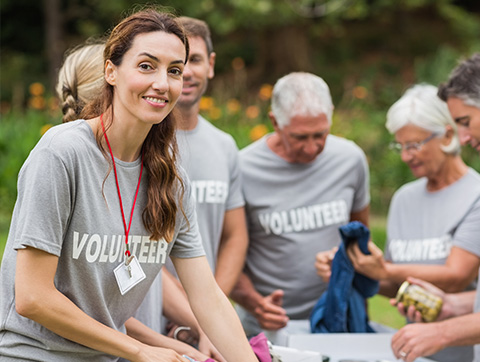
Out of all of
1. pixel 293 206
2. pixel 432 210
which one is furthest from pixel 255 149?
pixel 432 210

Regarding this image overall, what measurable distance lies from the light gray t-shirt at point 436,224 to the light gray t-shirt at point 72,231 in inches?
65.6

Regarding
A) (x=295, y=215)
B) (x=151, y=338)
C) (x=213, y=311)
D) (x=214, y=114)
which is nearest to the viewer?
(x=213, y=311)

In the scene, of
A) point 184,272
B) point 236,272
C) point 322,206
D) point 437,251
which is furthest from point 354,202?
point 184,272

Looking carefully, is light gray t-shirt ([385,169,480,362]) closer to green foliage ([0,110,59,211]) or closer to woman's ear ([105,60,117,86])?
woman's ear ([105,60,117,86])

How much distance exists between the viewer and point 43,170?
194cm

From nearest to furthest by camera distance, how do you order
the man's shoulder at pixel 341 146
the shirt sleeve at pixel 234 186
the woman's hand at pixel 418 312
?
1. the woman's hand at pixel 418 312
2. the shirt sleeve at pixel 234 186
3. the man's shoulder at pixel 341 146

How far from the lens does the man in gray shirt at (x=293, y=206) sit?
353 centimetres

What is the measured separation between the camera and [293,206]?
357cm

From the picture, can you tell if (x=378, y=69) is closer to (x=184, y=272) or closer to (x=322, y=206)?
(x=322, y=206)

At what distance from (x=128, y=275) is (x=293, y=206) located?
1538mm

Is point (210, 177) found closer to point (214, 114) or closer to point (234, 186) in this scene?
point (234, 186)

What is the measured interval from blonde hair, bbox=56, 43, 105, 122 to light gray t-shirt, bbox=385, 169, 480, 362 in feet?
5.64

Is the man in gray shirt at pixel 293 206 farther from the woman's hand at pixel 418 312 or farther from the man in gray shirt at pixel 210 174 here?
the woman's hand at pixel 418 312

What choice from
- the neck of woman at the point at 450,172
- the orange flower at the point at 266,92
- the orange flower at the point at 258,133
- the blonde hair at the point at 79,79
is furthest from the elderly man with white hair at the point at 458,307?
the orange flower at the point at 266,92
